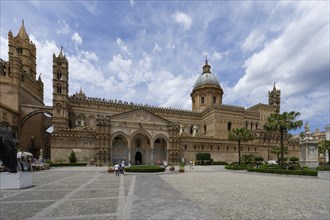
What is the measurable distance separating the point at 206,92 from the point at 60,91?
4554 centimetres

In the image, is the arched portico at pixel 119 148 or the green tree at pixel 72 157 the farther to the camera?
the arched portico at pixel 119 148

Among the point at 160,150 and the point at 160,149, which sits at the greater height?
the point at 160,149

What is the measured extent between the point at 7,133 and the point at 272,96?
8666 centimetres

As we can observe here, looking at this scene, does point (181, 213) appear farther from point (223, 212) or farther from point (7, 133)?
point (7, 133)

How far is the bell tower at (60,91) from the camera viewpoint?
48606 millimetres

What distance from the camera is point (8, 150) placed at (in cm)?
1423

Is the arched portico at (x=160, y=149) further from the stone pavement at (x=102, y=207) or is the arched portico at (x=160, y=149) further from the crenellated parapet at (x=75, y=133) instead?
the stone pavement at (x=102, y=207)

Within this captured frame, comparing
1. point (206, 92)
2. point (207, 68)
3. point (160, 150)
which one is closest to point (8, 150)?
point (160, 150)

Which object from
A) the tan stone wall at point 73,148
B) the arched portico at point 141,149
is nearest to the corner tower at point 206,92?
the arched portico at point 141,149

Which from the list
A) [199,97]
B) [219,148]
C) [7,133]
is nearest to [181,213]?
[7,133]

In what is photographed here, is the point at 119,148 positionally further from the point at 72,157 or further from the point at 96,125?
the point at 72,157

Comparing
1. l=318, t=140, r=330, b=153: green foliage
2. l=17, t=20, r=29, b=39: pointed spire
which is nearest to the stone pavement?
l=318, t=140, r=330, b=153: green foliage

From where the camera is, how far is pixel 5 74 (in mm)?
48938

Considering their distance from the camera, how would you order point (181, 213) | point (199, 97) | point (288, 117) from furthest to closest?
point (199, 97)
point (288, 117)
point (181, 213)
